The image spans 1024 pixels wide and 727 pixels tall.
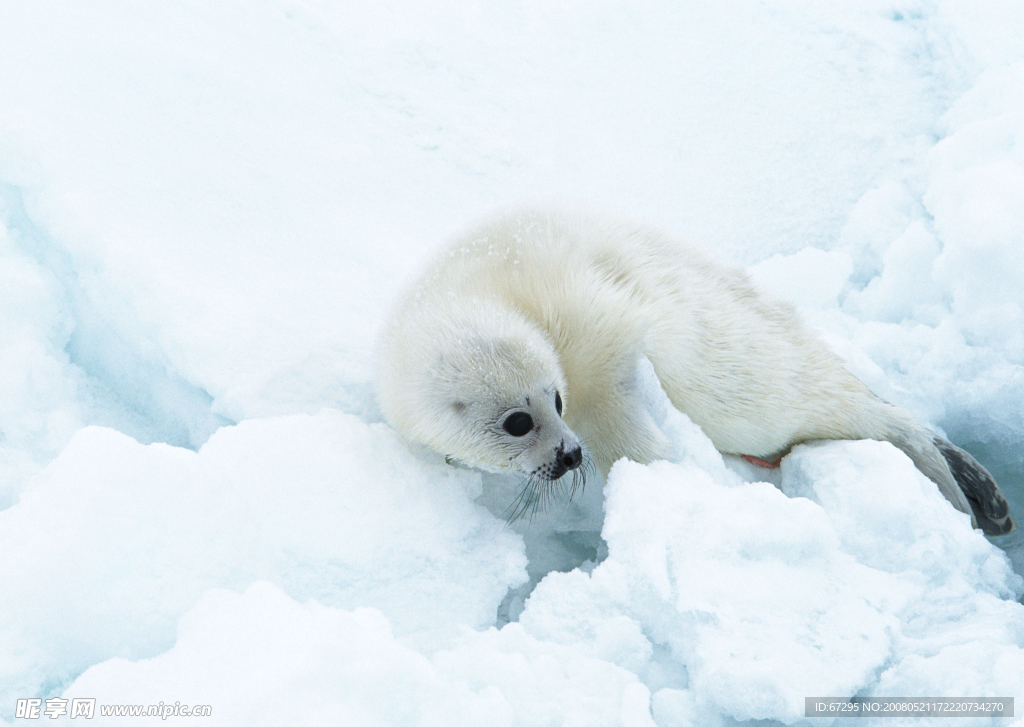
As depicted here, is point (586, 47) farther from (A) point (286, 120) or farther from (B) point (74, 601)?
(B) point (74, 601)

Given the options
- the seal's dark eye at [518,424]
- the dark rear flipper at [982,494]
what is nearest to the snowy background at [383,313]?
the dark rear flipper at [982,494]

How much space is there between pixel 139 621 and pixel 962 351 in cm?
291

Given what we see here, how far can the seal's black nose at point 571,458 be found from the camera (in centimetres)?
236

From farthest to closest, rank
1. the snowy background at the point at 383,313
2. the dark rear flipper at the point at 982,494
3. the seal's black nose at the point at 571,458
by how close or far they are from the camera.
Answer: the dark rear flipper at the point at 982,494 < the seal's black nose at the point at 571,458 < the snowy background at the point at 383,313

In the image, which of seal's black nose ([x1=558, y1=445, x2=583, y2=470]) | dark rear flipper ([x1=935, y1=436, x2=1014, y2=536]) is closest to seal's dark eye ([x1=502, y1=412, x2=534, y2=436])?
seal's black nose ([x1=558, y1=445, x2=583, y2=470])

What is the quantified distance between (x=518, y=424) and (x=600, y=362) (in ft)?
1.07

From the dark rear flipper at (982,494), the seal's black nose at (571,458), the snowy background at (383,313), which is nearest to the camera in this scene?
the snowy background at (383,313)

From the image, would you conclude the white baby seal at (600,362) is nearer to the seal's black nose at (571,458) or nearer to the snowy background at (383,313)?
the seal's black nose at (571,458)

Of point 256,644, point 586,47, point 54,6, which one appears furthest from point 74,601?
point 586,47

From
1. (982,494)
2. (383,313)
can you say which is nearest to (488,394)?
(383,313)

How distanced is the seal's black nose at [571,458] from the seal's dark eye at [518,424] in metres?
0.13

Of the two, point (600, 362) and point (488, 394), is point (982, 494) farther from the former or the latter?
point (488, 394)

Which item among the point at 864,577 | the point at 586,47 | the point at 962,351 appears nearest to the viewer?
the point at 864,577

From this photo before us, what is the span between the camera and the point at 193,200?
128 inches
